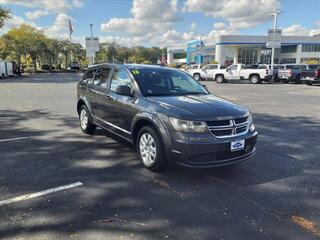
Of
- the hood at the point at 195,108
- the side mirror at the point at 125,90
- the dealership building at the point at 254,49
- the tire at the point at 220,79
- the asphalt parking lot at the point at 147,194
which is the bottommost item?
the asphalt parking lot at the point at 147,194

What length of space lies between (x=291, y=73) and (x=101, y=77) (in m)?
25.7

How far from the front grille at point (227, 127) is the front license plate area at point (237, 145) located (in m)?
0.11

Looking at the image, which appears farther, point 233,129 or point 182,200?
point 233,129

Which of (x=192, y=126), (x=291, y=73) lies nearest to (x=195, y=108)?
(x=192, y=126)

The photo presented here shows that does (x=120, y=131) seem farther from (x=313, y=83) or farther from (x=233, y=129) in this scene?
(x=313, y=83)

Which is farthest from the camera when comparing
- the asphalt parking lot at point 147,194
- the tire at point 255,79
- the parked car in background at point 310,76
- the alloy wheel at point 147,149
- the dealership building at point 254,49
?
the dealership building at point 254,49

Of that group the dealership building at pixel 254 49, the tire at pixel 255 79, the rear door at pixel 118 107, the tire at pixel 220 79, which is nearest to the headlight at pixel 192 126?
the rear door at pixel 118 107

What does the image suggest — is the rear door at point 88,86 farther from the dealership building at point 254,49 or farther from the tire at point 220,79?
the dealership building at point 254,49

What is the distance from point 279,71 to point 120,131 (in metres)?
26.7

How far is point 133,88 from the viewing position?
5.32 m

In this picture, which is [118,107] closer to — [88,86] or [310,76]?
[88,86]

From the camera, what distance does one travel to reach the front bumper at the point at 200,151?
423 centimetres

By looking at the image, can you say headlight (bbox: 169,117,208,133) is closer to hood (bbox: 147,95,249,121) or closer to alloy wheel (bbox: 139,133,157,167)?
hood (bbox: 147,95,249,121)

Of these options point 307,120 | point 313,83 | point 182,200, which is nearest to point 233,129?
point 182,200
